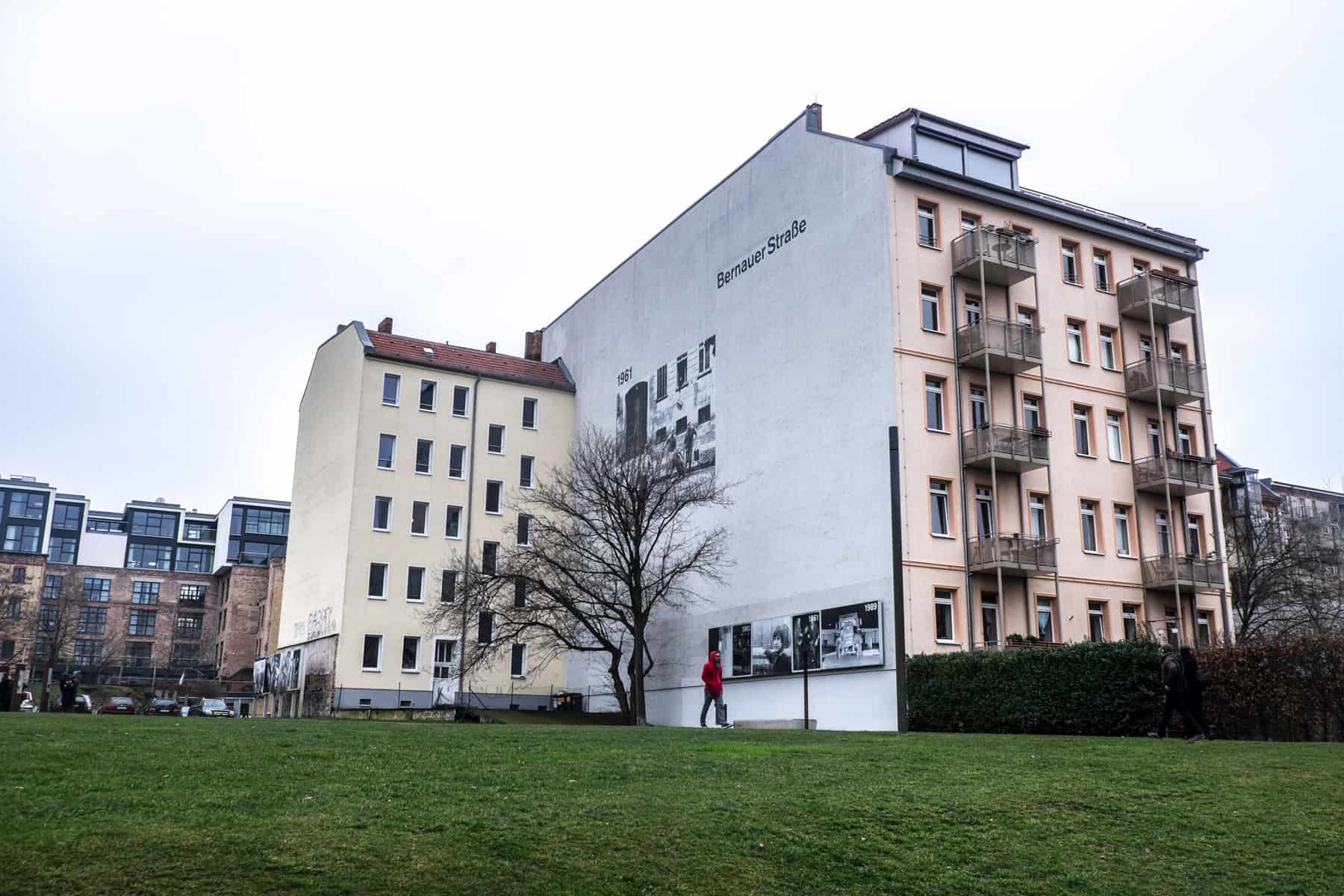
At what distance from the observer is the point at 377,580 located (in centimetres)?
5772

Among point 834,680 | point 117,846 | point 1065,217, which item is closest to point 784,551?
point 834,680

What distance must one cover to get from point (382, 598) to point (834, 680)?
85.6ft

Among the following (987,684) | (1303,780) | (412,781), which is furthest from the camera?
(987,684)

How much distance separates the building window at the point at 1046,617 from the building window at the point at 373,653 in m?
30.5

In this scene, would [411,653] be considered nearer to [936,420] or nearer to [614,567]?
[614,567]

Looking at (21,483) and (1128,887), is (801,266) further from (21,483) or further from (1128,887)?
(21,483)

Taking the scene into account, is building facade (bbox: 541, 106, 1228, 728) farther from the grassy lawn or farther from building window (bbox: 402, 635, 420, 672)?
the grassy lawn

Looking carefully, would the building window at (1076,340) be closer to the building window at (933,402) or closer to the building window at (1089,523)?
the building window at (1089,523)

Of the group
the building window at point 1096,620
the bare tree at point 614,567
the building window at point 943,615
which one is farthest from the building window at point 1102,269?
the bare tree at point 614,567

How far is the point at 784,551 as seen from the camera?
42750 millimetres

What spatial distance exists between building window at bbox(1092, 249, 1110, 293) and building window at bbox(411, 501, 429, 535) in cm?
3199

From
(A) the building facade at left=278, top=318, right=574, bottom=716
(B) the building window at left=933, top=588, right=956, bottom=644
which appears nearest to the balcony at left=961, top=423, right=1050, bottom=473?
(B) the building window at left=933, top=588, right=956, bottom=644

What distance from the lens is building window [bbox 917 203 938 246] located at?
40.8 m

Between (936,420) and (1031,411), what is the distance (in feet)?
13.4
